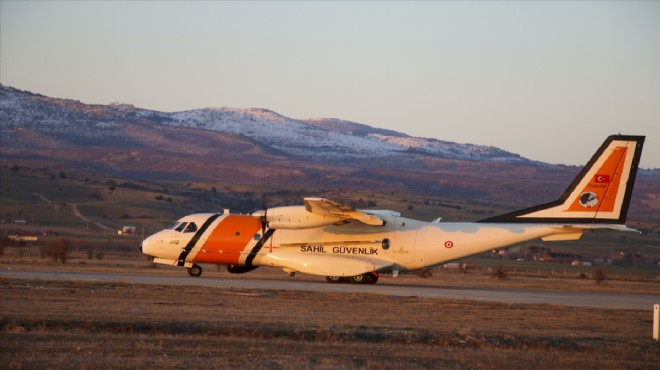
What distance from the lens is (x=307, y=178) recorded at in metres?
182

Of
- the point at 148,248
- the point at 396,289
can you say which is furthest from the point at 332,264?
the point at 148,248

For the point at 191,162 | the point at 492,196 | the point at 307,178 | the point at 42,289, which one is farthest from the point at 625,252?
the point at 191,162

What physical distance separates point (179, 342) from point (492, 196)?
522 ft

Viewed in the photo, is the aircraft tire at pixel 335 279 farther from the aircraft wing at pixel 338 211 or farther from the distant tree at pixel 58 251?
the distant tree at pixel 58 251

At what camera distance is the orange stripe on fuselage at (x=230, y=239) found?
36594 mm

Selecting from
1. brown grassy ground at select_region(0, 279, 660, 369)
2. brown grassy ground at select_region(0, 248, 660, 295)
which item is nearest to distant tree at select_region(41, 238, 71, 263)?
brown grassy ground at select_region(0, 248, 660, 295)

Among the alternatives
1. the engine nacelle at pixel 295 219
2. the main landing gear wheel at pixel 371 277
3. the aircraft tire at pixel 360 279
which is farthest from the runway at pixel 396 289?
the engine nacelle at pixel 295 219

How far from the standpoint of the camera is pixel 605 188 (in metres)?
35.0

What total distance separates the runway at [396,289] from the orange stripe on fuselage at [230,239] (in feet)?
2.97

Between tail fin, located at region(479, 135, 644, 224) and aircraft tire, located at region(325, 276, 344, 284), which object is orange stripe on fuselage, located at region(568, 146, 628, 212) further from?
aircraft tire, located at region(325, 276, 344, 284)

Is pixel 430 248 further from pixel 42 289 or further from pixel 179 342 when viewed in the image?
pixel 179 342

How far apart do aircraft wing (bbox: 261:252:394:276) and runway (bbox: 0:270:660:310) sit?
0.55m

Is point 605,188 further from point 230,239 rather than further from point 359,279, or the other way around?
point 230,239

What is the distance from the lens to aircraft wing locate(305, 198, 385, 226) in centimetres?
3406
